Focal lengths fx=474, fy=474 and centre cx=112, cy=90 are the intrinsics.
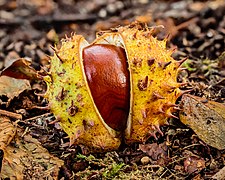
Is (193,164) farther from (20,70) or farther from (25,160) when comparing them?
(20,70)

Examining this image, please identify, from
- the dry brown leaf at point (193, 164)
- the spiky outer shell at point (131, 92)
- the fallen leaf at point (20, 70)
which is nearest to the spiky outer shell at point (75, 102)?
the spiky outer shell at point (131, 92)

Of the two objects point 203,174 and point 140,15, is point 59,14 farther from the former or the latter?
point 203,174

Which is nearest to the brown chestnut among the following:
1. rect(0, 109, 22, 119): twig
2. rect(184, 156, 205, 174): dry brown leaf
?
rect(184, 156, 205, 174): dry brown leaf

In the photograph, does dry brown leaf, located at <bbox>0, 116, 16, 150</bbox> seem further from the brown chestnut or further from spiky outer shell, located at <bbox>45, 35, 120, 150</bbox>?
the brown chestnut

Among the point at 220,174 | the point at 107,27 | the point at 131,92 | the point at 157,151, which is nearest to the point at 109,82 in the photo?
the point at 131,92

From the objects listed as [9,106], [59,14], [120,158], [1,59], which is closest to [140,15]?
[59,14]

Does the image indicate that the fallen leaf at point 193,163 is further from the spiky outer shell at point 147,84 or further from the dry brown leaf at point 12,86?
the dry brown leaf at point 12,86
